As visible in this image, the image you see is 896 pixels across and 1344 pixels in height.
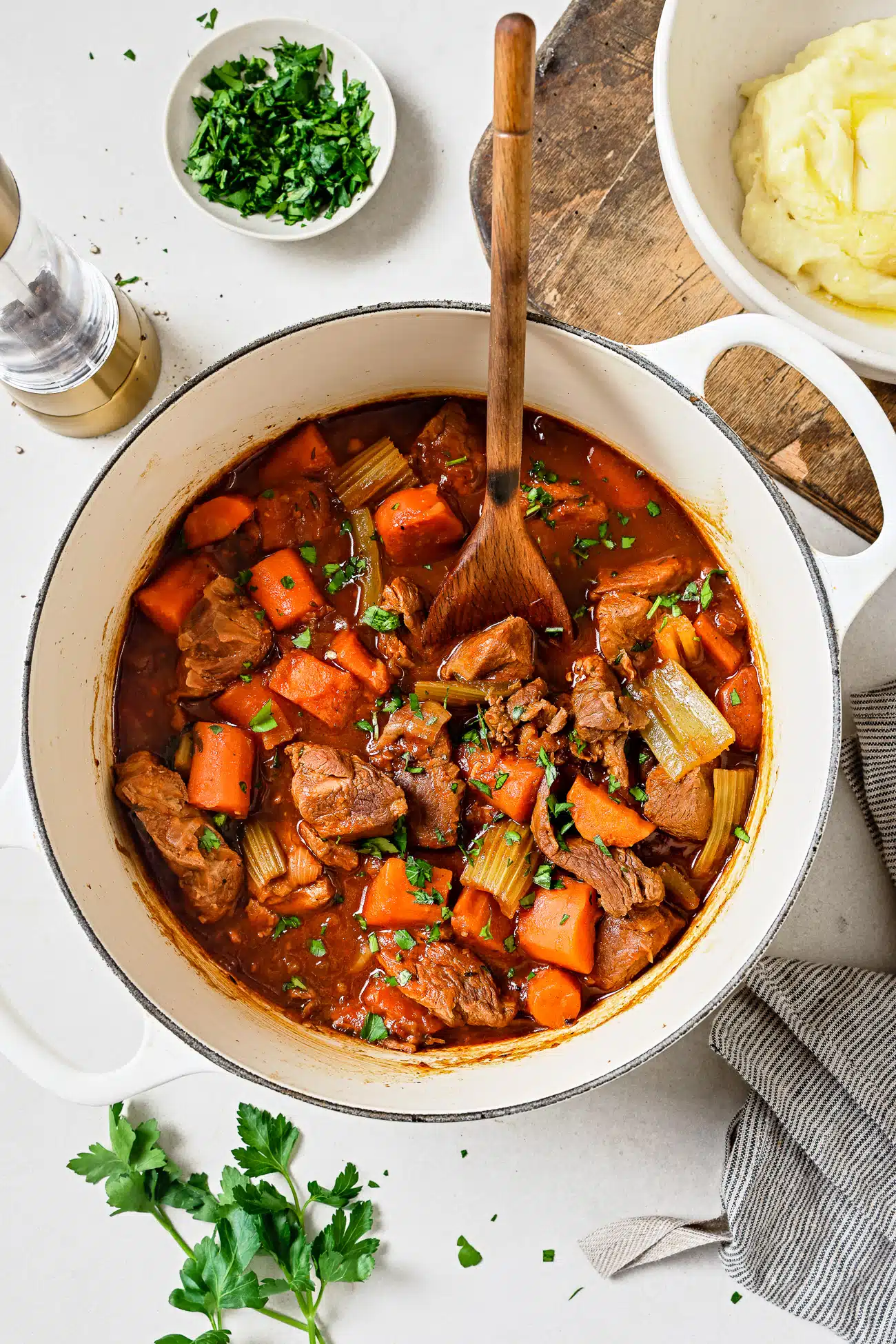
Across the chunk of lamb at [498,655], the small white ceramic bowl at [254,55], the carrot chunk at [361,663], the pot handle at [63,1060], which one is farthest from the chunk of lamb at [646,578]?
the pot handle at [63,1060]

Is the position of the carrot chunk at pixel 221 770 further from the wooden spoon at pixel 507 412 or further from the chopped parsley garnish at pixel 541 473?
the chopped parsley garnish at pixel 541 473

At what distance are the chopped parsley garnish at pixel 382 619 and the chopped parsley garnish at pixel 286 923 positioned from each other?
82 cm

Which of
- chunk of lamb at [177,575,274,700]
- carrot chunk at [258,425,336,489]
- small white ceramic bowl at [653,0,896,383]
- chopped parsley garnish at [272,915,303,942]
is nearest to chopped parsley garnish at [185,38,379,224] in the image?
carrot chunk at [258,425,336,489]

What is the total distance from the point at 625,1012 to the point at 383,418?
70.1 inches

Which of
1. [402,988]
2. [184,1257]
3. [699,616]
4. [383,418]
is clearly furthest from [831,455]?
[184,1257]

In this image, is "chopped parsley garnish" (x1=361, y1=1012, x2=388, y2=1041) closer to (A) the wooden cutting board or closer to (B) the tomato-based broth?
(B) the tomato-based broth

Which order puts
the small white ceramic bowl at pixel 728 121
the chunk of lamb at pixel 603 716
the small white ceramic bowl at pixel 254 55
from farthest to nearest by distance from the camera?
1. the small white ceramic bowl at pixel 254 55
2. the chunk of lamb at pixel 603 716
3. the small white ceramic bowl at pixel 728 121

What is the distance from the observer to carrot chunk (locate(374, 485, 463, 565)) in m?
2.91

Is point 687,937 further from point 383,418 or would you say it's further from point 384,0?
point 384,0

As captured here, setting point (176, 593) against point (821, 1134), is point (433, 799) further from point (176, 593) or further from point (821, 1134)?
point (821, 1134)

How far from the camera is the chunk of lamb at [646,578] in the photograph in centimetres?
296

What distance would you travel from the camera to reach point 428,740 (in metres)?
2.92

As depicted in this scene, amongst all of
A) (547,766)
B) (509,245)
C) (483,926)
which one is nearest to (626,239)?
(509,245)

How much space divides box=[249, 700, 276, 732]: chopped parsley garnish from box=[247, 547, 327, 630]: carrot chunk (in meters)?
0.22
